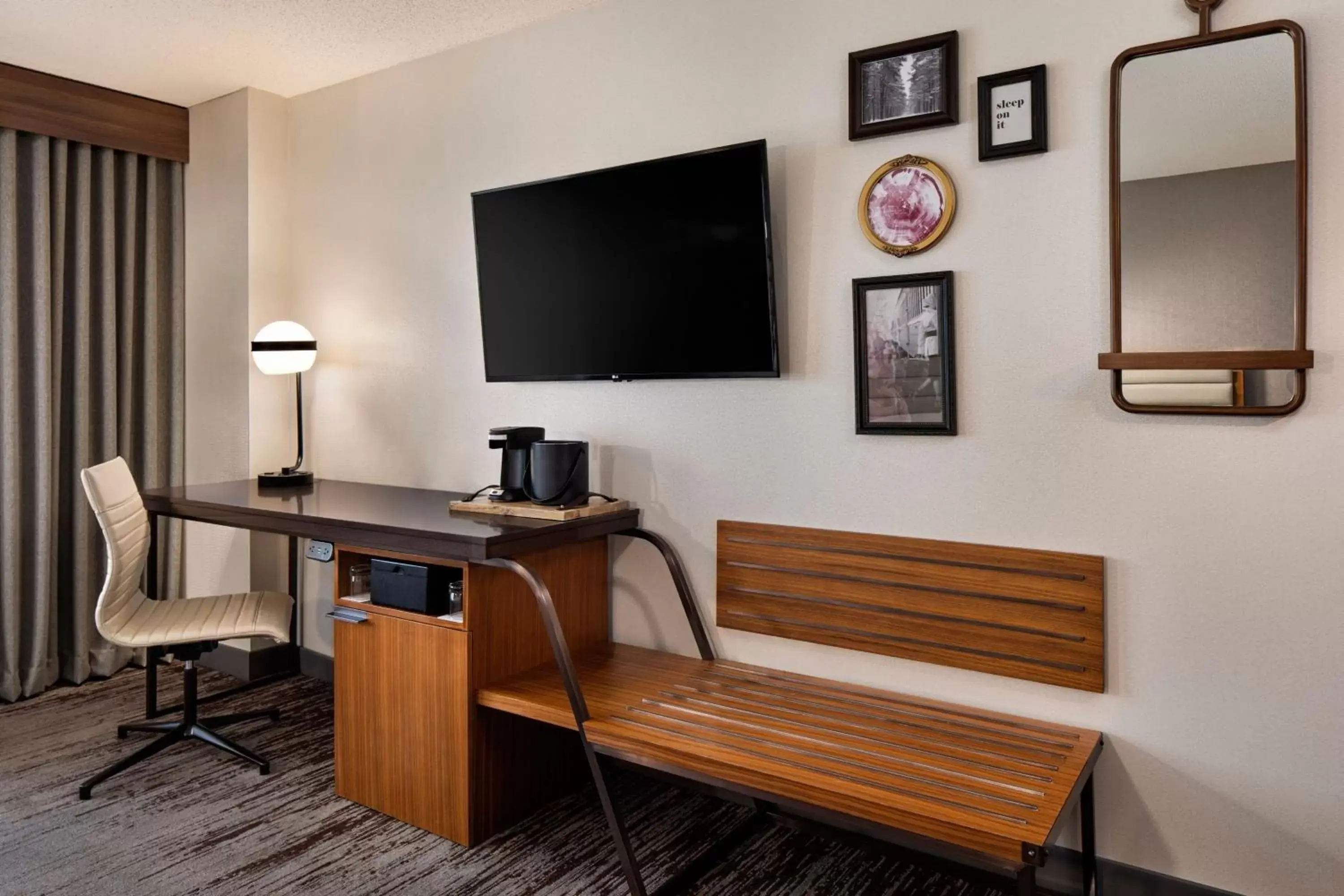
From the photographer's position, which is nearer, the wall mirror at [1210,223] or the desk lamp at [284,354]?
the wall mirror at [1210,223]

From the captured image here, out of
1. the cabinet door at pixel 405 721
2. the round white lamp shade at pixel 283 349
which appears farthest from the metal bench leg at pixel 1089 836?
the round white lamp shade at pixel 283 349

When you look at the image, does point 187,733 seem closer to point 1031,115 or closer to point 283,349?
point 283,349

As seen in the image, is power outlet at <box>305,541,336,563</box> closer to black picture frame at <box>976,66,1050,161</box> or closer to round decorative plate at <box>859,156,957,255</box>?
round decorative plate at <box>859,156,957,255</box>

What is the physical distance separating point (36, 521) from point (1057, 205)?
3.80 meters

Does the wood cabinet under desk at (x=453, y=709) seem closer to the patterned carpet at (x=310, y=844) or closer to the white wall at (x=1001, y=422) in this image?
the patterned carpet at (x=310, y=844)

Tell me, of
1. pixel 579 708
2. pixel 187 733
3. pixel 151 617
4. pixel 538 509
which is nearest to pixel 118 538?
pixel 151 617

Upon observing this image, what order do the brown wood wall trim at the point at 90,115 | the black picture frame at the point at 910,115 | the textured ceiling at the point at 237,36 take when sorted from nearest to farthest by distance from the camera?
the black picture frame at the point at 910,115, the textured ceiling at the point at 237,36, the brown wood wall trim at the point at 90,115

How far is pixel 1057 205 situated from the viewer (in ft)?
6.85

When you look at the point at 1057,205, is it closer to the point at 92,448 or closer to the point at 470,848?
the point at 470,848

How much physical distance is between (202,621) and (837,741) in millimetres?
2062

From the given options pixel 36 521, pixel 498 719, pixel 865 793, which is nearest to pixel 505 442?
pixel 498 719

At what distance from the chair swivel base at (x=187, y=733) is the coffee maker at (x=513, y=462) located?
1.16 m

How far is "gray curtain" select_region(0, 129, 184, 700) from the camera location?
3445 mm

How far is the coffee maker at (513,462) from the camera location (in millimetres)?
2699
